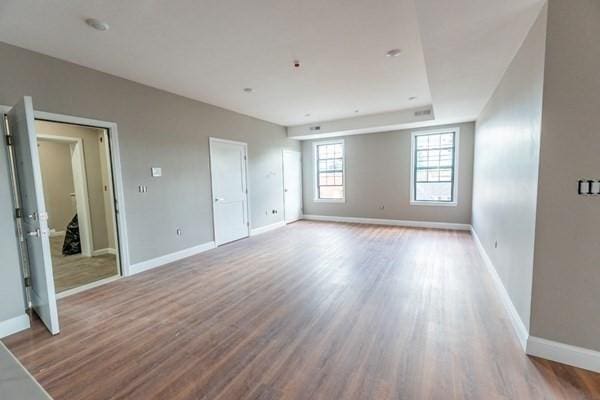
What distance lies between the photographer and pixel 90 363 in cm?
197

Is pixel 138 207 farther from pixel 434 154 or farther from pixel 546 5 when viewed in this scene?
pixel 434 154

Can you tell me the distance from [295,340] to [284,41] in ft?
9.60

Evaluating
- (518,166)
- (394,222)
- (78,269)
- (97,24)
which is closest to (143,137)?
(97,24)

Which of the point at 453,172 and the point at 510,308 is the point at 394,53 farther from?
the point at 453,172

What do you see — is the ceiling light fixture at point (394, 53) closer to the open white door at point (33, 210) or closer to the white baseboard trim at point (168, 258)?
the open white door at point (33, 210)

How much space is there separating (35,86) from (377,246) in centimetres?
532

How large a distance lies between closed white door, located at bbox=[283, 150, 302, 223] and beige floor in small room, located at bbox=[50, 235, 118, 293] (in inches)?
169

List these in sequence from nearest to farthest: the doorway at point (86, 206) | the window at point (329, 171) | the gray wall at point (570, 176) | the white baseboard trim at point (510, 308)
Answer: the gray wall at point (570, 176), the white baseboard trim at point (510, 308), the doorway at point (86, 206), the window at point (329, 171)

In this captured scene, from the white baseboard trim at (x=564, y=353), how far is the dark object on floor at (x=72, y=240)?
6711 mm

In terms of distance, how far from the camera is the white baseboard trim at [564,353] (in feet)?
5.75

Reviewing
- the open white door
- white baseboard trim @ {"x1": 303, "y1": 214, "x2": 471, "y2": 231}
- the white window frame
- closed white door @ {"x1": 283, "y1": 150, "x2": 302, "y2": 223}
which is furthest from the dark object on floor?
the white window frame

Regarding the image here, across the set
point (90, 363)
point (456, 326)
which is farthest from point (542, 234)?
point (90, 363)

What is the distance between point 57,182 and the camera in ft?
19.0

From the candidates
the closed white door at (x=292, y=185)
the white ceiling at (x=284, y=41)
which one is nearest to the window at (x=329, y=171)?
the closed white door at (x=292, y=185)
